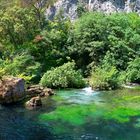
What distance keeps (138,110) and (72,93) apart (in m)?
10.5

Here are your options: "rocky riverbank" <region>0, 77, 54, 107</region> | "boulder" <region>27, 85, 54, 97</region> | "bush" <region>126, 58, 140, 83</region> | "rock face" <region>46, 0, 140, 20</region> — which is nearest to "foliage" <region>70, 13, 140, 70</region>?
"bush" <region>126, 58, 140, 83</region>

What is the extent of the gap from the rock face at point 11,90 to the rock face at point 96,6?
34.5 m

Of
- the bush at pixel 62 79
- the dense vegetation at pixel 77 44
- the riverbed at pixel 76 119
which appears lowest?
the riverbed at pixel 76 119

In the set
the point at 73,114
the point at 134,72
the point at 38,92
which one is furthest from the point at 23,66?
the point at 73,114

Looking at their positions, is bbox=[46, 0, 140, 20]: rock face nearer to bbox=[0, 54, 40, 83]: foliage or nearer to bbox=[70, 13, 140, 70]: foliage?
bbox=[70, 13, 140, 70]: foliage

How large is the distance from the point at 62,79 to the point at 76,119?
15.1m

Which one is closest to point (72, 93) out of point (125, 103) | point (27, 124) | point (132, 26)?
point (125, 103)

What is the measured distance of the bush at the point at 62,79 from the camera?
43.8 meters

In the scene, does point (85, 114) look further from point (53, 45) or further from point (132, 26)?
point (132, 26)

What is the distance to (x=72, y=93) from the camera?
40562mm

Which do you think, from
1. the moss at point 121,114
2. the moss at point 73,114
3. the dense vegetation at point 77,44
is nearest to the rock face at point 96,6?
the dense vegetation at point 77,44

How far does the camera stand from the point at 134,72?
153 ft

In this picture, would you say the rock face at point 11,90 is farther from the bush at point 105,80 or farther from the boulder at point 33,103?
the bush at point 105,80

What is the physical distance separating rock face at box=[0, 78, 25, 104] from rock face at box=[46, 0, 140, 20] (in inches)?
1357
